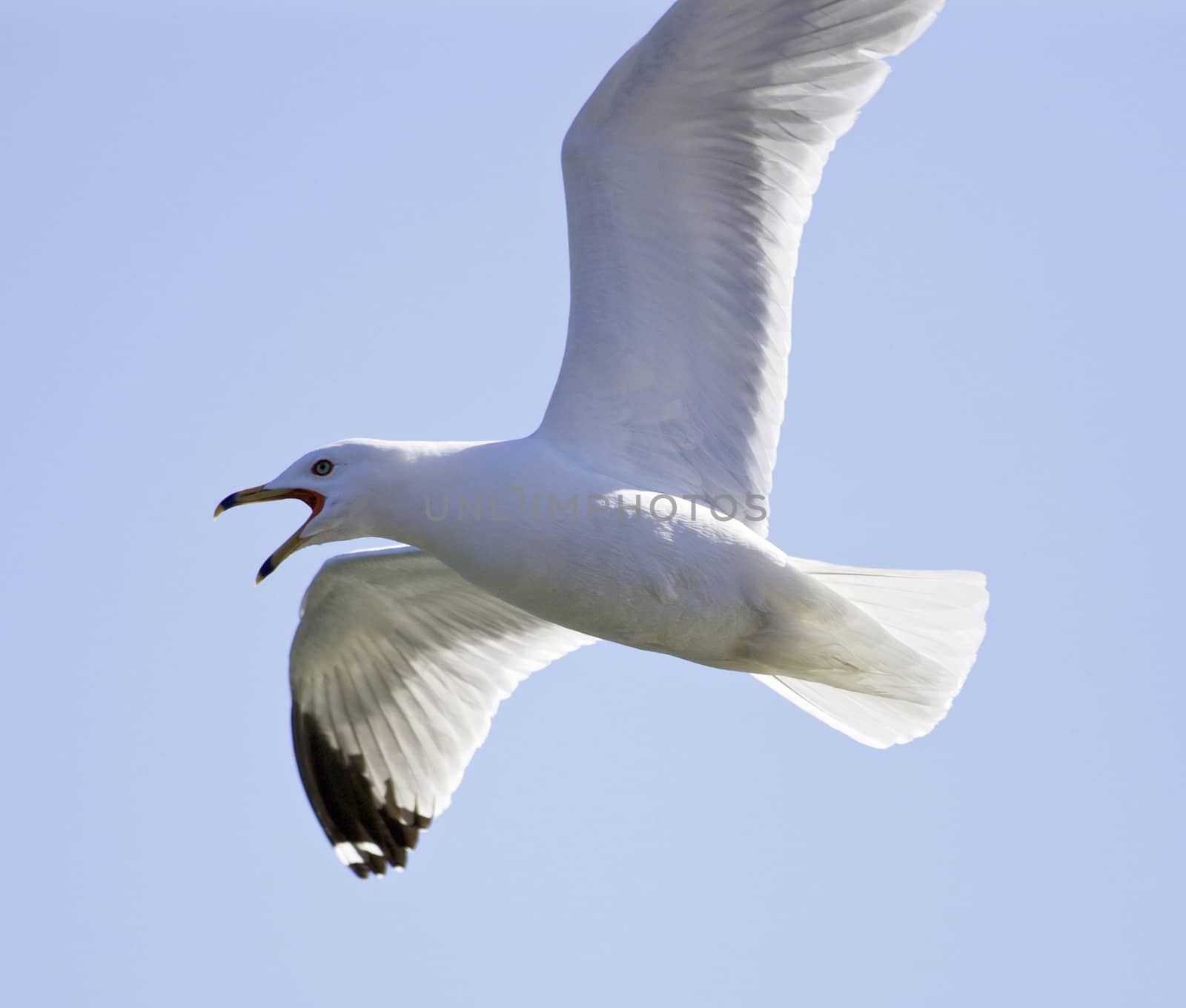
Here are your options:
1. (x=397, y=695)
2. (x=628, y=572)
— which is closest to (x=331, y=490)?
(x=628, y=572)

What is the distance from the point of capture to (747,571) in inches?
253

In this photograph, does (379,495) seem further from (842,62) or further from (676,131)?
(842,62)

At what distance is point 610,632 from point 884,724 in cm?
145

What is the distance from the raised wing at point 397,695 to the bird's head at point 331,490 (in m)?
1.65

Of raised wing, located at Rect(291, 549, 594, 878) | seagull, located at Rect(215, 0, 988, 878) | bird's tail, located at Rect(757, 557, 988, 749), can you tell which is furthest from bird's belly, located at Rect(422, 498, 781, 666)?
raised wing, located at Rect(291, 549, 594, 878)

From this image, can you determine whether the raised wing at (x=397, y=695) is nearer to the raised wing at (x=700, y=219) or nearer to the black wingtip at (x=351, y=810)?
the black wingtip at (x=351, y=810)

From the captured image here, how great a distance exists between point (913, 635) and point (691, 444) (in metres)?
1.12

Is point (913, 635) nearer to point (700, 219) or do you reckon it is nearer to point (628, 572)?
point (628, 572)

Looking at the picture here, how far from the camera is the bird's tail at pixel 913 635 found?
6719mm

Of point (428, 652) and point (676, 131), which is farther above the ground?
point (676, 131)

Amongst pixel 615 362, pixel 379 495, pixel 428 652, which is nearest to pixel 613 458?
pixel 615 362

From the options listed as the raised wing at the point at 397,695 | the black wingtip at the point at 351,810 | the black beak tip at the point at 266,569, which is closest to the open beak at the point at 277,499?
the black beak tip at the point at 266,569

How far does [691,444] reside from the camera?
691 centimetres

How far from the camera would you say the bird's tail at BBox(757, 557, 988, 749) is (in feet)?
22.0
